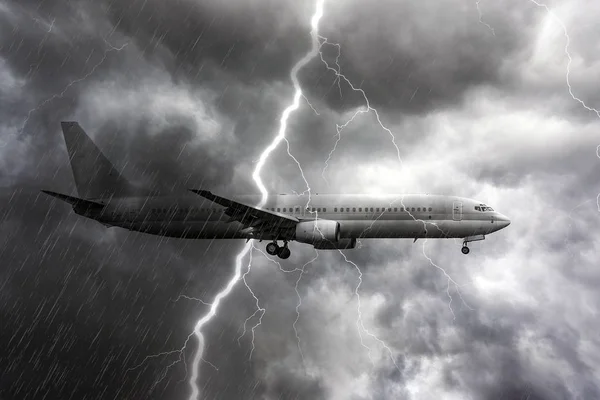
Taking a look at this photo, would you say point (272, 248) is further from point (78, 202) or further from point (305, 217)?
point (78, 202)

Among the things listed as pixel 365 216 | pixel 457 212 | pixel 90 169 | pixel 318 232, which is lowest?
pixel 318 232

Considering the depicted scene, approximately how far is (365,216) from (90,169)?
28.7 m

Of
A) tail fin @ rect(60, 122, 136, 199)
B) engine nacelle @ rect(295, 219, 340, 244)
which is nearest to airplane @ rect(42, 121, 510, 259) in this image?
engine nacelle @ rect(295, 219, 340, 244)

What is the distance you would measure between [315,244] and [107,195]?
74.7ft

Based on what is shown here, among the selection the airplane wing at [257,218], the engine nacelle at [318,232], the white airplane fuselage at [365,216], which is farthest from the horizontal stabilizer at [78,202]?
the engine nacelle at [318,232]

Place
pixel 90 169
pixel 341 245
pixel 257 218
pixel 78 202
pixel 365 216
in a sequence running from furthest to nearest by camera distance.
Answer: pixel 90 169, pixel 78 202, pixel 341 245, pixel 365 216, pixel 257 218

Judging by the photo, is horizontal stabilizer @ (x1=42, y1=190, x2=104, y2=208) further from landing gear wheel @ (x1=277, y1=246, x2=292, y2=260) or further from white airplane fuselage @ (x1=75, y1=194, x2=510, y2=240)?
landing gear wheel @ (x1=277, y1=246, x2=292, y2=260)

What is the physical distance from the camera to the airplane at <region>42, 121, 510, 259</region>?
41.6m

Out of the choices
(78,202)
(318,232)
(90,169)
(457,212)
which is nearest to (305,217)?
(318,232)

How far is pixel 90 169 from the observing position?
52406 millimetres

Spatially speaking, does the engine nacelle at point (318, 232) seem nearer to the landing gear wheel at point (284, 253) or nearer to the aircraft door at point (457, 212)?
the landing gear wheel at point (284, 253)

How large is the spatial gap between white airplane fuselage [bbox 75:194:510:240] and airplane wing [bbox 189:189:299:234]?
128cm

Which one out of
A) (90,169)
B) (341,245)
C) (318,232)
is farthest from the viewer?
(90,169)

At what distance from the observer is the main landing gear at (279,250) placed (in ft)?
146
